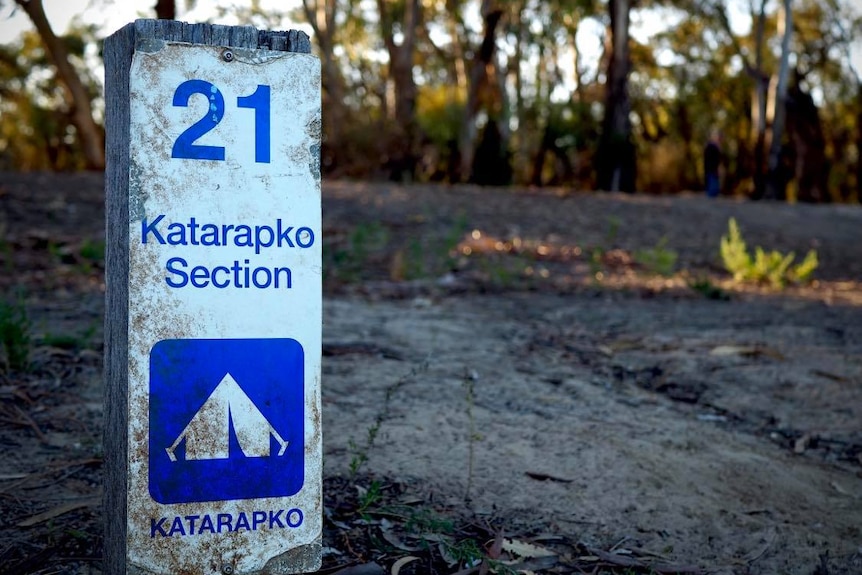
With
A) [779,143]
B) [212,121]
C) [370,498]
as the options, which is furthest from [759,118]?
[212,121]

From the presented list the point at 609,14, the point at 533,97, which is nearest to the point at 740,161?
the point at 533,97

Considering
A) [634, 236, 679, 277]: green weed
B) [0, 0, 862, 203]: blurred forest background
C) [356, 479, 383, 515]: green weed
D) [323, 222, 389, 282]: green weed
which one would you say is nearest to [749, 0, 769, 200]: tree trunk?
[0, 0, 862, 203]: blurred forest background

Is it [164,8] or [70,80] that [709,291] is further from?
[70,80]

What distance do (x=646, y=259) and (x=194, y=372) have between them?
772 cm

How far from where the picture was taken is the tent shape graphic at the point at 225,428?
2.18 m

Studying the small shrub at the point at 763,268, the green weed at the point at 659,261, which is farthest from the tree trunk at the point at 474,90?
the small shrub at the point at 763,268

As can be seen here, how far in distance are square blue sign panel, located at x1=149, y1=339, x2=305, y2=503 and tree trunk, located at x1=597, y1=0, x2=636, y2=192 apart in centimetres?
1660

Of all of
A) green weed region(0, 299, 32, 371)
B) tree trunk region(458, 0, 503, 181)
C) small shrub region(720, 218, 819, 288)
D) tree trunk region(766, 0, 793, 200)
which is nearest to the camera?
green weed region(0, 299, 32, 371)

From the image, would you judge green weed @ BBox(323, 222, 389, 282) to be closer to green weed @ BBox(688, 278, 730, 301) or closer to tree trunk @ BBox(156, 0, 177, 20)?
tree trunk @ BBox(156, 0, 177, 20)

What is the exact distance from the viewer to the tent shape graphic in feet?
7.15

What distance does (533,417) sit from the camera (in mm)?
4285

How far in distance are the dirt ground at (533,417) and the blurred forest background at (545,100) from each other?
807 centimetres

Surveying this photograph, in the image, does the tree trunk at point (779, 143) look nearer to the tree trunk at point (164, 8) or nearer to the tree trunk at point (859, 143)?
the tree trunk at point (859, 143)

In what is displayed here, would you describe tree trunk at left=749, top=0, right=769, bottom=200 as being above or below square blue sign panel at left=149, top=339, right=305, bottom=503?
above
